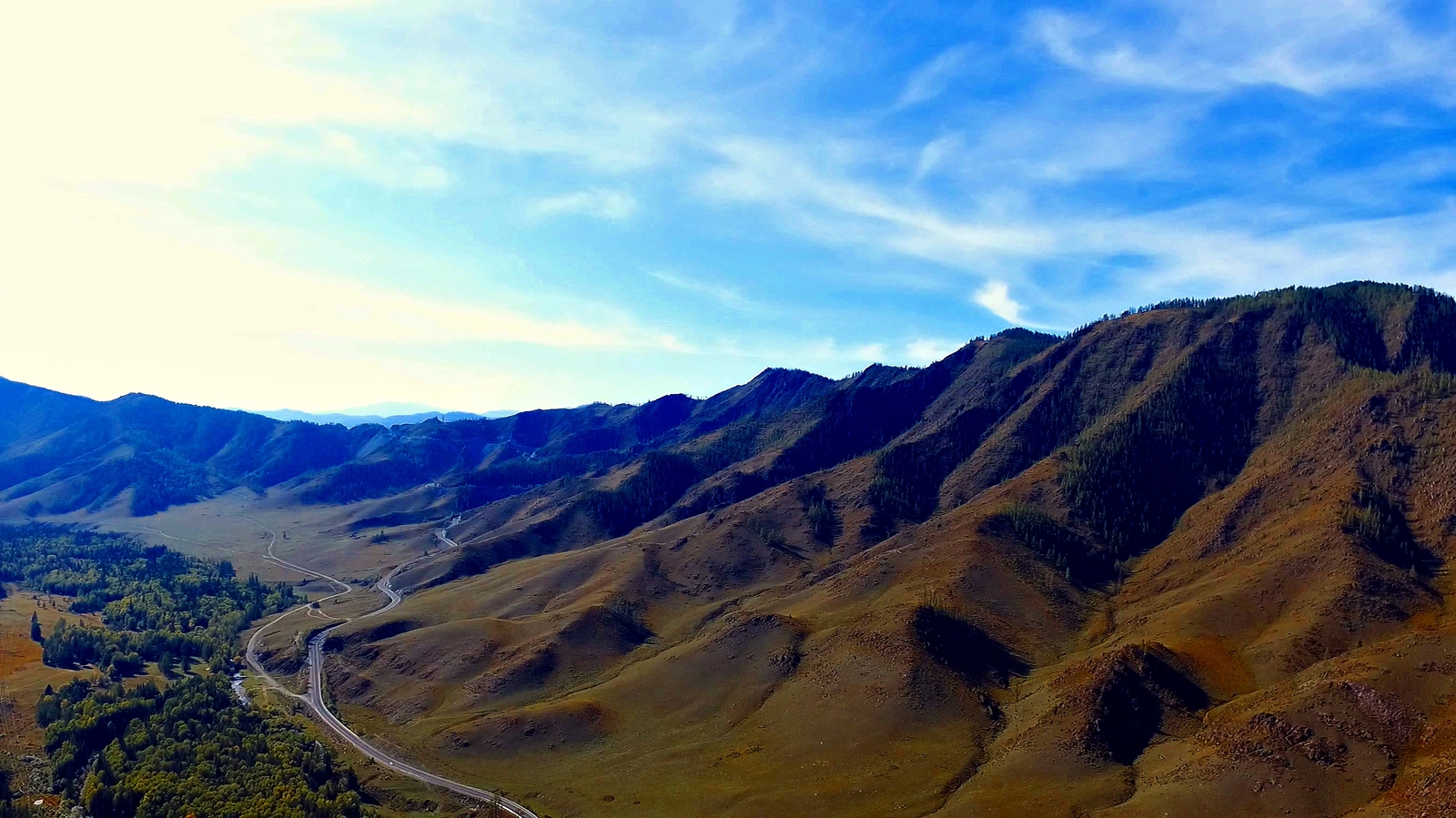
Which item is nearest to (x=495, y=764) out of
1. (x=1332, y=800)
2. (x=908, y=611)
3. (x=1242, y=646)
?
(x=908, y=611)

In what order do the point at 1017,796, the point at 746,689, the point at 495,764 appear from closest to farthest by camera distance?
the point at 1017,796 < the point at 495,764 < the point at 746,689

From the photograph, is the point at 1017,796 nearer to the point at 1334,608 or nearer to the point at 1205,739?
the point at 1205,739

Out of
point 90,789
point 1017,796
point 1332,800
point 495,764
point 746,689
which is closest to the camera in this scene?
point 1332,800

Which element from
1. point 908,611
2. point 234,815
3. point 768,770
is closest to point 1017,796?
point 768,770

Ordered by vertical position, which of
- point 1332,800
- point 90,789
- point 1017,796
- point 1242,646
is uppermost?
point 1242,646

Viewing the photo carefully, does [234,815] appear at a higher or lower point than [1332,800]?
lower

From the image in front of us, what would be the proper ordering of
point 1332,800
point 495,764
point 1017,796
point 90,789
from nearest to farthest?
1. point 1332,800
2. point 1017,796
3. point 90,789
4. point 495,764

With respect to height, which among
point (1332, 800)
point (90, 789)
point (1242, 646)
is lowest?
point (90, 789)

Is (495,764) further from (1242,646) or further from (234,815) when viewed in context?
(1242,646)

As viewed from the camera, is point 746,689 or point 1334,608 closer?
point 1334,608
